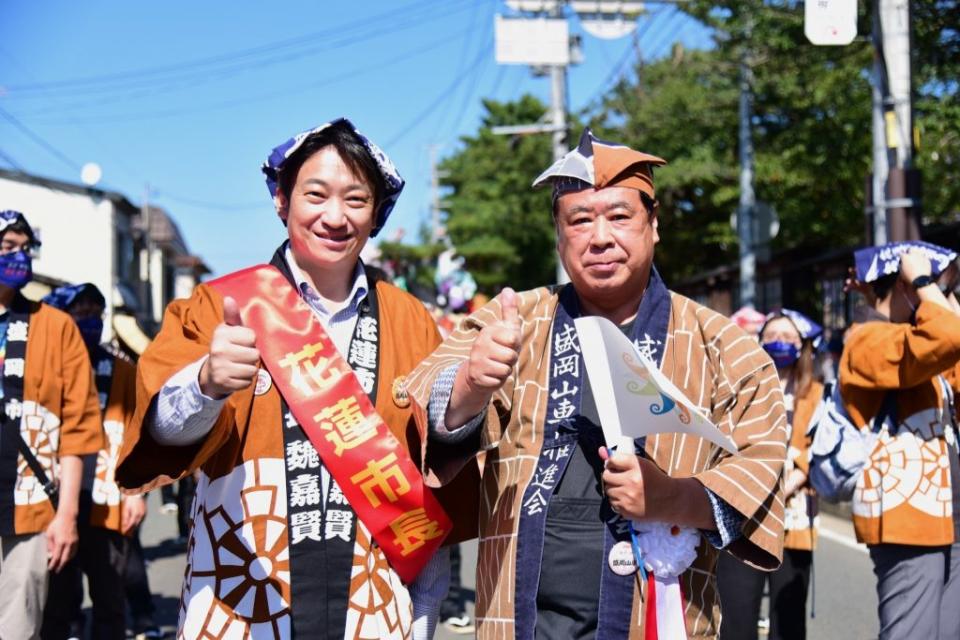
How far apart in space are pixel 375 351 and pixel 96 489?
300cm

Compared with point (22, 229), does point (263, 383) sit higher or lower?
lower

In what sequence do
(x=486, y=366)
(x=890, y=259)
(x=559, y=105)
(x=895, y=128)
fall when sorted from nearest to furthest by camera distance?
(x=486, y=366) < (x=890, y=259) < (x=895, y=128) < (x=559, y=105)

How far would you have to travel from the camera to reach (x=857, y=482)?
3725mm

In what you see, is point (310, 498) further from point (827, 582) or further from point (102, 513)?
point (827, 582)

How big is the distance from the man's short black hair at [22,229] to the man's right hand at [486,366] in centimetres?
256

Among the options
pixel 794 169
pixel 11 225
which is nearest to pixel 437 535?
pixel 11 225

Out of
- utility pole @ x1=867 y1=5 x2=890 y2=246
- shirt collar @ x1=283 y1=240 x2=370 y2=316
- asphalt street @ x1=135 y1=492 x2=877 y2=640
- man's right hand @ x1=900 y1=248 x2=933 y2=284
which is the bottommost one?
asphalt street @ x1=135 y1=492 x2=877 y2=640

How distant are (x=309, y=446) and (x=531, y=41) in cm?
1646

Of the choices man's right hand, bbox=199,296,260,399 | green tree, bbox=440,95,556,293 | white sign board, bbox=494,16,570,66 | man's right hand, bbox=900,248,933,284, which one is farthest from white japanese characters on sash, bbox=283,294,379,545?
green tree, bbox=440,95,556,293

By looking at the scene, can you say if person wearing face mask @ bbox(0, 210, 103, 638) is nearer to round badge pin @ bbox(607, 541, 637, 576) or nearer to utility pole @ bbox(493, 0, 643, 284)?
round badge pin @ bbox(607, 541, 637, 576)

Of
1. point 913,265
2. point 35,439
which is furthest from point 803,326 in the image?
point 35,439

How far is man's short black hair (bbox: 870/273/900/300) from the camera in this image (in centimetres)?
376

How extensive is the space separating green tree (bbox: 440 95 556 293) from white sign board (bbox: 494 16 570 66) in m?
5.30

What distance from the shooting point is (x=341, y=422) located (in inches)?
98.7
